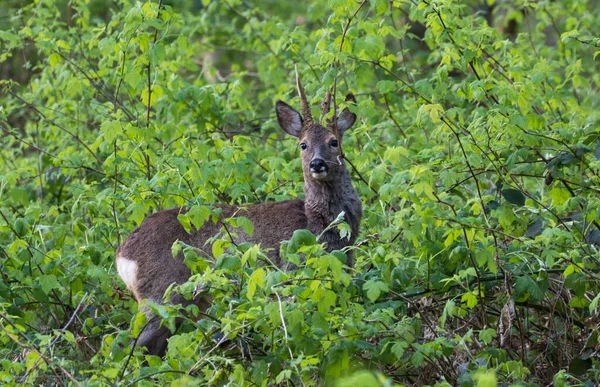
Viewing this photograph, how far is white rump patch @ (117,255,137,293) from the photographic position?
24.6 feet

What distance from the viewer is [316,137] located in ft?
27.2

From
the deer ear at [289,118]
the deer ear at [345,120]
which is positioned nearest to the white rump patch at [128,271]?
the deer ear at [289,118]

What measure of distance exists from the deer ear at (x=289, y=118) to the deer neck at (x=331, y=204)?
69cm

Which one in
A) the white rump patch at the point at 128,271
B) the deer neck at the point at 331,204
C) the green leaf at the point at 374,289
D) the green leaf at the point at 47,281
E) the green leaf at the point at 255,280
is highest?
the green leaf at the point at 255,280

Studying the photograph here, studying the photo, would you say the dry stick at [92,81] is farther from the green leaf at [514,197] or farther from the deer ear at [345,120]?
the green leaf at [514,197]

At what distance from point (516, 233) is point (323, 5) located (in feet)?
18.8

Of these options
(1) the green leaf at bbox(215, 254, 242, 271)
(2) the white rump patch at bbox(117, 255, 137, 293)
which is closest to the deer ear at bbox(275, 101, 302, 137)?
(2) the white rump patch at bbox(117, 255, 137, 293)

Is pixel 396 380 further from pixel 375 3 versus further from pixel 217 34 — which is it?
pixel 217 34

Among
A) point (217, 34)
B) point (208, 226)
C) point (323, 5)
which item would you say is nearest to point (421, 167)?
point (208, 226)

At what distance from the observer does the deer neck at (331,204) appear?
26.4ft

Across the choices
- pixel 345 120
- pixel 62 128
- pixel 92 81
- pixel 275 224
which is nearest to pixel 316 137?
pixel 345 120

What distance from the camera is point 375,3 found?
21.8ft

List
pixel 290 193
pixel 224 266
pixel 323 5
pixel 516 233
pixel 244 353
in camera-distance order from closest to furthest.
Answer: pixel 224 266 → pixel 244 353 → pixel 516 233 → pixel 290 193 → pixel 323 5

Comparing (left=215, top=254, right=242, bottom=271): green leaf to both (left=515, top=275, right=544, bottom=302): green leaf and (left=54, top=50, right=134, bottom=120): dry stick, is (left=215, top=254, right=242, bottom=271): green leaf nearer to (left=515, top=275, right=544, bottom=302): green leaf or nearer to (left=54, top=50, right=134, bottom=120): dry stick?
(left=515, top=275, right=544, bottom=302): green leaf
